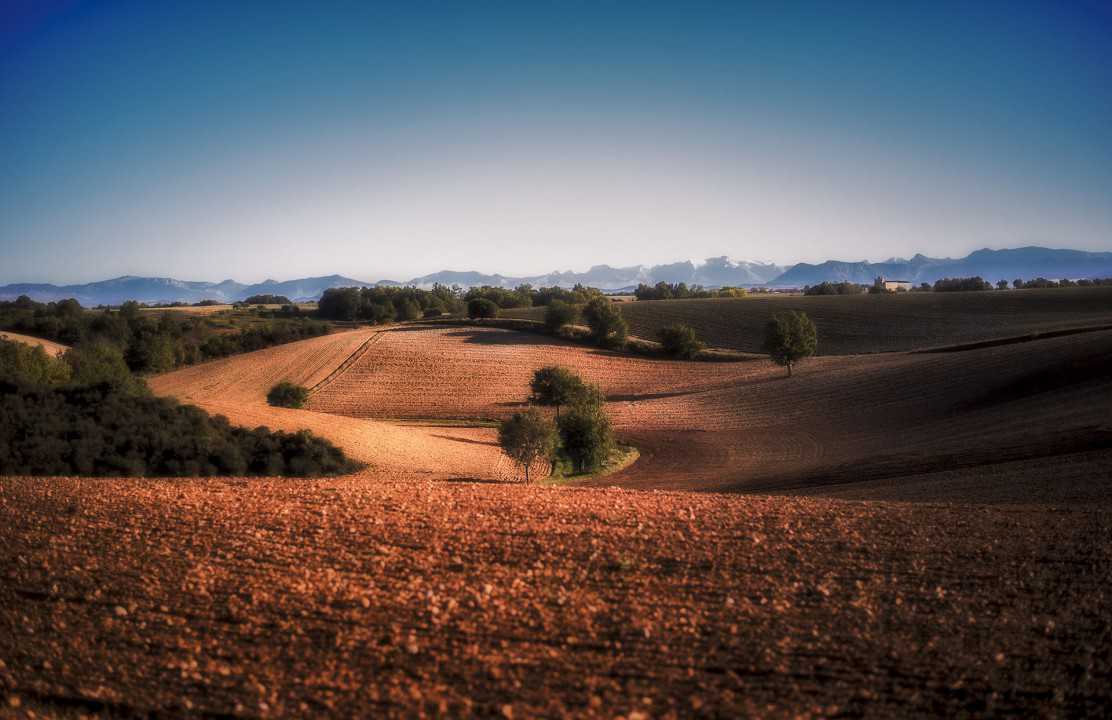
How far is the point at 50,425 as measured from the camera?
64.8ft

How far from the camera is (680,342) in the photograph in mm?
64438

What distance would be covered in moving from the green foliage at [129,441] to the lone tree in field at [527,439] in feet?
24.3

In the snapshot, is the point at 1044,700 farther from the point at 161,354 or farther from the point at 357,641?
the point at 161,354

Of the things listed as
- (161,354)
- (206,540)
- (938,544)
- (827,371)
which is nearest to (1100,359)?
(827,371)

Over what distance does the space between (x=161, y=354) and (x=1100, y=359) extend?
74.4 meters

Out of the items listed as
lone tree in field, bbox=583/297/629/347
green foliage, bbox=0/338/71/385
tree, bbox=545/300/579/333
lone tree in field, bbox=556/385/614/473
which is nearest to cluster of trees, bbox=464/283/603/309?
tree, bbox=545/300/579/333

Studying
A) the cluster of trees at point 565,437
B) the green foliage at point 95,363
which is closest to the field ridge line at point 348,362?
the green foliage at point 95,363

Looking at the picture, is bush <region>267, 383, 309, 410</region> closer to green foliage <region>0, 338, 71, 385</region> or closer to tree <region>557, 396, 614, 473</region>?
green foliage <region>0, 338, 71, 385</region>

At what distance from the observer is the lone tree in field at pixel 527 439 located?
28.7m

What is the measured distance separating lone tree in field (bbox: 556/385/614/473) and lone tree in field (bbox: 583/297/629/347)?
37.5m

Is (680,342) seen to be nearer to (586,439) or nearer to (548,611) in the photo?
(586,439)

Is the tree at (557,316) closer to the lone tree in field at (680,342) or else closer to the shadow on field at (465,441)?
the lone tree in field at (680,342)

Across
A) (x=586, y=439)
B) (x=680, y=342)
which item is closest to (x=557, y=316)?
(x=680, y=342)

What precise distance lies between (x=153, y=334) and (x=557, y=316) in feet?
150
